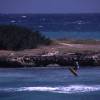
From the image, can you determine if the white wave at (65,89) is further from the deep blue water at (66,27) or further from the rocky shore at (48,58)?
the deep blue water at (66,27)

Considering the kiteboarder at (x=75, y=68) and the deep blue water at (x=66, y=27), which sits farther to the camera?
the deep blue water at (x=66, y=27)

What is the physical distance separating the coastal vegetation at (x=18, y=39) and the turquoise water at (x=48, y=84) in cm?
529

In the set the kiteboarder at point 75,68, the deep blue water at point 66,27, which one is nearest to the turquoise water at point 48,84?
the kiteboarder at point 75,68

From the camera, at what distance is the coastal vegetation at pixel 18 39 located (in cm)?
4228

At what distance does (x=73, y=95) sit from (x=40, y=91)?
1.64 metres

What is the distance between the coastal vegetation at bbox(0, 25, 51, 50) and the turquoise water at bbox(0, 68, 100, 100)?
5.29m

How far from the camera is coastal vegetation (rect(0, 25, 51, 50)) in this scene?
42281 mm

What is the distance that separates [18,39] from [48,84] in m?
11.5

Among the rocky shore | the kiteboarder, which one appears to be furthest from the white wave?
the rocky shore

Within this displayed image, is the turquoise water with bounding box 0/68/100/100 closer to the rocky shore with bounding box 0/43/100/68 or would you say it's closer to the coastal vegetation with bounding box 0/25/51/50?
the rocky shore with bounding box 0/43/100/68

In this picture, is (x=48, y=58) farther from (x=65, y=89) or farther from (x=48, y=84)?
(x=65, y=89)

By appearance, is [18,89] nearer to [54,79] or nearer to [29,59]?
[54,79]

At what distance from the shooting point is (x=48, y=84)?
31.8 m

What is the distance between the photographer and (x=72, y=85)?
103 ft
